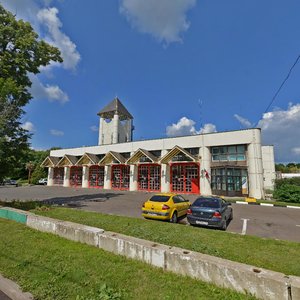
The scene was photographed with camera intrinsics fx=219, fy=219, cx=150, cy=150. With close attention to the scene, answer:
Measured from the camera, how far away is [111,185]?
1284 inches

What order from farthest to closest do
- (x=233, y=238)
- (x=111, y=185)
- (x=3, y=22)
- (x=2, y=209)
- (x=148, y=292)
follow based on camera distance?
(x=111, y=185) < (x=3, y=22) < (x=2, y=209) < (x=233, y=238) < (x=148, y=292)

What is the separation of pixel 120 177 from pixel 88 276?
2773 cm

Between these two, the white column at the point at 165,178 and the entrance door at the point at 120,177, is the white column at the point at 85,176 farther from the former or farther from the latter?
the white column at the point at 165,178

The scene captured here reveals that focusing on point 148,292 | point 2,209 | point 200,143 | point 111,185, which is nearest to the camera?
point 148,292

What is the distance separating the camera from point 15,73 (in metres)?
14.6

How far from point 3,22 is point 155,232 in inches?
641

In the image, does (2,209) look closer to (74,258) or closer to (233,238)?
(74,258)

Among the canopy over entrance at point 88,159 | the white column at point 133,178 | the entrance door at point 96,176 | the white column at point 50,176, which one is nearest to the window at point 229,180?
the white column at point 133,178

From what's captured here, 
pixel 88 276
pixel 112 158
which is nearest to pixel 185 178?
pixel 112 158

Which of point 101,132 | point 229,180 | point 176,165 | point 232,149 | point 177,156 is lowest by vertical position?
point 229,180

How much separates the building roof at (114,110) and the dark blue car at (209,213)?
109 ft

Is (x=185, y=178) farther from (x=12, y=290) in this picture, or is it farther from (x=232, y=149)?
(x=12, y=290)

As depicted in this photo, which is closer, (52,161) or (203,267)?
(203,267)

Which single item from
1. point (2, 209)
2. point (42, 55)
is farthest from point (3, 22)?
point (2, 209)
